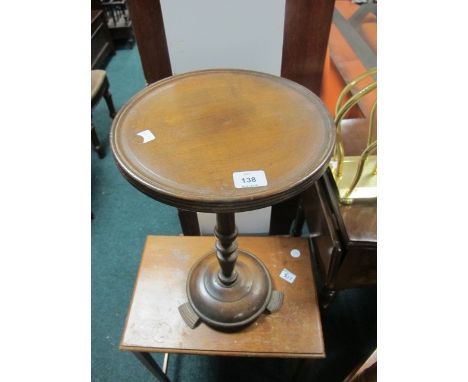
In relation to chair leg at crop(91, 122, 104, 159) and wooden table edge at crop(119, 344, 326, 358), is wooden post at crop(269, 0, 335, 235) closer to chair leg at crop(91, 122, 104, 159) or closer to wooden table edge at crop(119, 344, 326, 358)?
wooden table edge at crop(119, 344, 326, 358)

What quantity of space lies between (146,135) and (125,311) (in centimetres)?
106

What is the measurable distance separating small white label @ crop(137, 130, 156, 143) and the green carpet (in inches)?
39.2

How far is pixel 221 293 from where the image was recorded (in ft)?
3.35

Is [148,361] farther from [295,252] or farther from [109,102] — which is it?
[109,102]

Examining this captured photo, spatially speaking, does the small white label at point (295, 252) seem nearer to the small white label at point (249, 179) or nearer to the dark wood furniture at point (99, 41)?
the small white label at point (249, 179)

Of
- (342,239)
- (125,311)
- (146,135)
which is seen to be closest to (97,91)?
(125,311)

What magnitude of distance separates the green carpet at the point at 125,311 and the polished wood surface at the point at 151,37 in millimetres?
944

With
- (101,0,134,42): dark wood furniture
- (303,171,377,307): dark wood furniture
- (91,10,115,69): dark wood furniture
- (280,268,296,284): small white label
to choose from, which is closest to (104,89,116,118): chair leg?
(91,10,115,69): dark wood furniture

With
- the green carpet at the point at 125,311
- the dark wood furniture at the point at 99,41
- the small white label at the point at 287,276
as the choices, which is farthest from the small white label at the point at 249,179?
the dark wood furniture at the point at 99,41

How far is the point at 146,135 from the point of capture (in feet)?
2.22

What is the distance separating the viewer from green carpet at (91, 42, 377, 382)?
1253mm

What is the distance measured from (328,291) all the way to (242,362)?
442 mm

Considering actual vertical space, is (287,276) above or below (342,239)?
below
